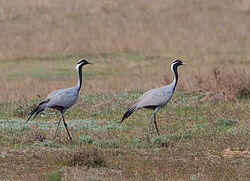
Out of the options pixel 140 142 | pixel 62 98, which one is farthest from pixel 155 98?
pixel 62 98

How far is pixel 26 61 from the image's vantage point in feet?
78.9

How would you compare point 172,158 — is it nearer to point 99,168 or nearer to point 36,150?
point 99,168

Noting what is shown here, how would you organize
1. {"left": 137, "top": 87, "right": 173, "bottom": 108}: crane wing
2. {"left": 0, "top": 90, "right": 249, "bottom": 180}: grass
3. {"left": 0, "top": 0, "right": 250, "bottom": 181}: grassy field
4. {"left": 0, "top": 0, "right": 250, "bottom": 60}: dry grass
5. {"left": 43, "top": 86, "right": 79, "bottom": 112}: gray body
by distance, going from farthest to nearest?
1. {"left": 0, "top": 0, "right": 250, "bottom": 60}: dry grass
2. {"left": 137, "top": 87, "right": 173, "bottom": 108}: crane wing
3. {"left": 43, "top": 86, "right": 79, "bottom": 112}: gray body
4. {"left": 0, "top": 0, "right": 250, "bottom": 181}: grassy field
5. {"left": 0, "top": 90, "right": 249, "bottom": 180}: grass

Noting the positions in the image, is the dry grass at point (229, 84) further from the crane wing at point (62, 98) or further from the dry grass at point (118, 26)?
the dry grass at point (118, 26)

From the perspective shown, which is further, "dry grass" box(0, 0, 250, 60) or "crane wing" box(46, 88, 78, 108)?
"dry grass" box(0, 0, 250, 60)

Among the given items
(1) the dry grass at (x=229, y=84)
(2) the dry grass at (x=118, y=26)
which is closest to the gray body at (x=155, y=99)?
(1) the dry grass at (x=229, y=84)

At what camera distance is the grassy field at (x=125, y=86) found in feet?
31.0

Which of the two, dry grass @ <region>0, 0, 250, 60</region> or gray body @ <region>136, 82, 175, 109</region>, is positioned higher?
dry grass @ <region>0, 0, 250, 60</region>

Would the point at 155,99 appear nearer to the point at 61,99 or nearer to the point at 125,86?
the point at 61,99

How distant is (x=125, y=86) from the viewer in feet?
61.6

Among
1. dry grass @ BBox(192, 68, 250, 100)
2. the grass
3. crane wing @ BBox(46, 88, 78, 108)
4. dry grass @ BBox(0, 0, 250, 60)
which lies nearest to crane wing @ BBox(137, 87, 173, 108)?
the grass

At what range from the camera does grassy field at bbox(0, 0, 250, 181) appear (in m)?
9.44

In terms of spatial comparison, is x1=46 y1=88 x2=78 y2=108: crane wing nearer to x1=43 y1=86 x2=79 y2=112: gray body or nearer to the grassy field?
x1=43 y1=86 x2=79 y2=112: gray body

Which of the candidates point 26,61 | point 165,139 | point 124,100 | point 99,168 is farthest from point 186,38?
point 99,168
